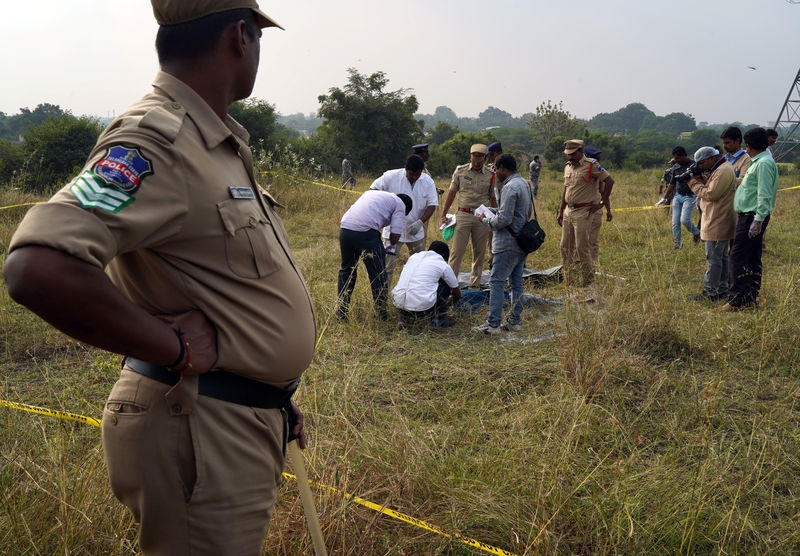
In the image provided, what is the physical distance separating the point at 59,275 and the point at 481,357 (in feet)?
11.9

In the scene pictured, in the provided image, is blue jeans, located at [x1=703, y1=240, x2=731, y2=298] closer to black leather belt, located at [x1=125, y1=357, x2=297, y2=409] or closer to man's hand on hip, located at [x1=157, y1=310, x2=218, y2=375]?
black leather belt, located at [x1=125, y1=357, x2=297, y2=409]

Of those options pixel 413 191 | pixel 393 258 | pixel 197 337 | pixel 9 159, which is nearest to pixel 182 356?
pixel 197 337

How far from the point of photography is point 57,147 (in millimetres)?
14070

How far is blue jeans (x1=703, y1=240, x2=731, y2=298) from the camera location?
5.76 m

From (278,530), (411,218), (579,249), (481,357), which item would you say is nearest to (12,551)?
(278,530)

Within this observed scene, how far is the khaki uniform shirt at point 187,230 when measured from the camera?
3.00 ft

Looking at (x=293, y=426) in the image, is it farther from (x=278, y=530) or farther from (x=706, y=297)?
(x=706, y=297)

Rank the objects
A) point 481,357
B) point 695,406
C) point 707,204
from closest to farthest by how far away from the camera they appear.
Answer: point 695,406, point 481,357, point 707,204

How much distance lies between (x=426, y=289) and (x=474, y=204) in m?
1.91

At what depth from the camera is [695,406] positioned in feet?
10.8

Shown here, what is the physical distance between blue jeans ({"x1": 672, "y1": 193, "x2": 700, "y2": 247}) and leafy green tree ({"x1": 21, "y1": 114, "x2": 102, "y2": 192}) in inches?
528

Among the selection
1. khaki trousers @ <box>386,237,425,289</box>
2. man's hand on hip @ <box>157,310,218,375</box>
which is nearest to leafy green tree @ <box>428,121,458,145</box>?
khaki trousers @ <box>386,237,425,289</box>

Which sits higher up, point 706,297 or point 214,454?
point 214,454

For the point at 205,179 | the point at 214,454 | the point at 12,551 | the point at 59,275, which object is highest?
the point at 205,179
